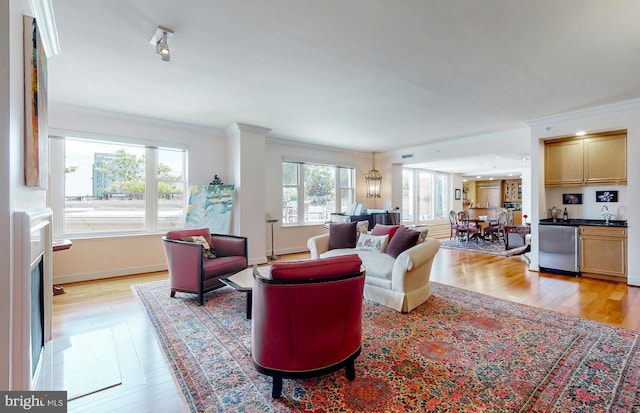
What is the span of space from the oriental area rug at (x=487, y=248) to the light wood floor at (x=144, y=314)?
96cm

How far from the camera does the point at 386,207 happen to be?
8195 millimetres

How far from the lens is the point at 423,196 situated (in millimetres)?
10125

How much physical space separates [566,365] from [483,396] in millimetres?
860

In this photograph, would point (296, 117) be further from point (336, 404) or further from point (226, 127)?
point (336, 404)

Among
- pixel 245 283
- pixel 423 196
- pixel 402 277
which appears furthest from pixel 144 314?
pixel 423 196

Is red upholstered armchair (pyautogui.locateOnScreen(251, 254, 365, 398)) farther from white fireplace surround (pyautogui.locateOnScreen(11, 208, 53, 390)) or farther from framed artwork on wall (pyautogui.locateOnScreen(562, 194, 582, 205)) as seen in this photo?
framed artwork on wall (pyautogui.locateOnScreen(562, 194, 582, 205))

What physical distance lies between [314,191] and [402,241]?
3.76 m

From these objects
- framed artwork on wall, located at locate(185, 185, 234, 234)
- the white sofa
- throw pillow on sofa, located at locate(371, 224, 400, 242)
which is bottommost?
the white sofa

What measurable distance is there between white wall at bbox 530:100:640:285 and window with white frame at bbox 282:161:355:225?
406cm

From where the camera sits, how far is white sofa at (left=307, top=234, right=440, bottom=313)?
3119mm

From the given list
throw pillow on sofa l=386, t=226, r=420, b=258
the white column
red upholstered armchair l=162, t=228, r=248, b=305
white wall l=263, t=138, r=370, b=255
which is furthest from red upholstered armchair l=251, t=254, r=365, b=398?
white wall l=263, t=138, r=370, b=255

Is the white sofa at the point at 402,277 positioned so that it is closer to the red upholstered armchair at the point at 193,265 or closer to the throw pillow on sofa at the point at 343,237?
the throw pillow on sofa at the point at 343,237

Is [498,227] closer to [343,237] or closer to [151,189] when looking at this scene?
[343,237]

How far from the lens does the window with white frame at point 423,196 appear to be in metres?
9.43
